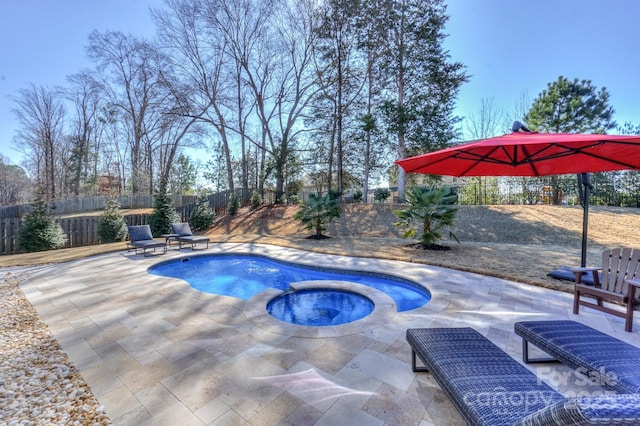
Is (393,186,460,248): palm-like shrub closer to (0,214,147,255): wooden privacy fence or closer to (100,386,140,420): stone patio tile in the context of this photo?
(100,386,140,420): stone patio tile

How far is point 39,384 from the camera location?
2.34 m

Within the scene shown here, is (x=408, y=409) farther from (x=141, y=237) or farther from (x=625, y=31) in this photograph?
(x=625, y=31)

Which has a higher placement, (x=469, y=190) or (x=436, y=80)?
(x=436, y=80)

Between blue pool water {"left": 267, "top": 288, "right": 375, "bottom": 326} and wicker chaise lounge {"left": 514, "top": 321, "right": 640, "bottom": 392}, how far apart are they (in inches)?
87.5

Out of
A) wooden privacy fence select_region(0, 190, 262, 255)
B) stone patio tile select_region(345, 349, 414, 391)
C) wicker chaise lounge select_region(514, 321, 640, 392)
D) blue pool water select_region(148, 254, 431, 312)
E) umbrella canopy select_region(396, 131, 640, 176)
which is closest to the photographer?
wicker chaise lounge select_region(514, 321, 640, 392)

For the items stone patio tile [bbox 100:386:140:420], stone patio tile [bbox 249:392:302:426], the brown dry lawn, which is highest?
the brown dry lawn

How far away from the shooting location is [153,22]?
15.8 metres

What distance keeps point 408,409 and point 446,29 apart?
54.9ft

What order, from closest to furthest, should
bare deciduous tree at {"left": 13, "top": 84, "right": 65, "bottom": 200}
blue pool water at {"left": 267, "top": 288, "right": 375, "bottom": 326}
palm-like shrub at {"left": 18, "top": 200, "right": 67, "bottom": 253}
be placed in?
blue pool water at {"left": 267, "top": 288, "right": 375, "bottom": 326} → palm-like shrub at {"left": 18, "top": 200, "right": 67, "bottom": 253} → bare deciduous tree at {"left": 13, "top": 84, "right": 65, "bottom": 200}

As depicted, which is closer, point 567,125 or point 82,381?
point 82,381

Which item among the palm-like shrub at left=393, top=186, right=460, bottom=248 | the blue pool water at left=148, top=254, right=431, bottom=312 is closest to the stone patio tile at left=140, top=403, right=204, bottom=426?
the blue pool water at left=148, top=254, right=431, bottom=312

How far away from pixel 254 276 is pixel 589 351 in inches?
241

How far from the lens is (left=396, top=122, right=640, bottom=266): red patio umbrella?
322cm

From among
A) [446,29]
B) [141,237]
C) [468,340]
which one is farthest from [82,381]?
[446,29]
